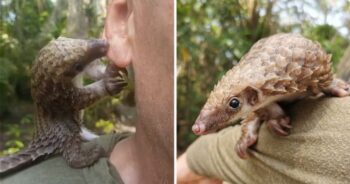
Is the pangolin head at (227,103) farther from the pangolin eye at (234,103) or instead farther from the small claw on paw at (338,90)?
the small claw on paw at (338,90)

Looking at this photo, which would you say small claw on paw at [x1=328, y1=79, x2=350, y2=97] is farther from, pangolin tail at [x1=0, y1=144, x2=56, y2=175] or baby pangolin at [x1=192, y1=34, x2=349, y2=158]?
pangolin tail at [x1=0, y1=144, x2=56, y2=175]

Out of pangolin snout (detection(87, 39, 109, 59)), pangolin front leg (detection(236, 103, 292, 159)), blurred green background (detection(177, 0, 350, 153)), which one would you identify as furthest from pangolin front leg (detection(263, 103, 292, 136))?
pangolin snout (detection(87, 39, 109, 59))

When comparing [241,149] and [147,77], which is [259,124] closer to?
[241,149]

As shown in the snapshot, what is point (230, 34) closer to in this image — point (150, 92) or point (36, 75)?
point (150, 92)

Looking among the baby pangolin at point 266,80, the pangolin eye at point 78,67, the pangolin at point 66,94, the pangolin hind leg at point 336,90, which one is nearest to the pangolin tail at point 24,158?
the pangolin at point 66,94

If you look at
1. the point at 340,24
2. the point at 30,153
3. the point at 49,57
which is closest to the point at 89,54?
the point at 49,57

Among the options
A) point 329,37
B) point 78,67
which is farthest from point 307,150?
point 78,67

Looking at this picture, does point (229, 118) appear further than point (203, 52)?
No

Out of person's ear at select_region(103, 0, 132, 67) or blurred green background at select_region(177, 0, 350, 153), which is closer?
person's ear at select_region(103, 0, 132, 67)
